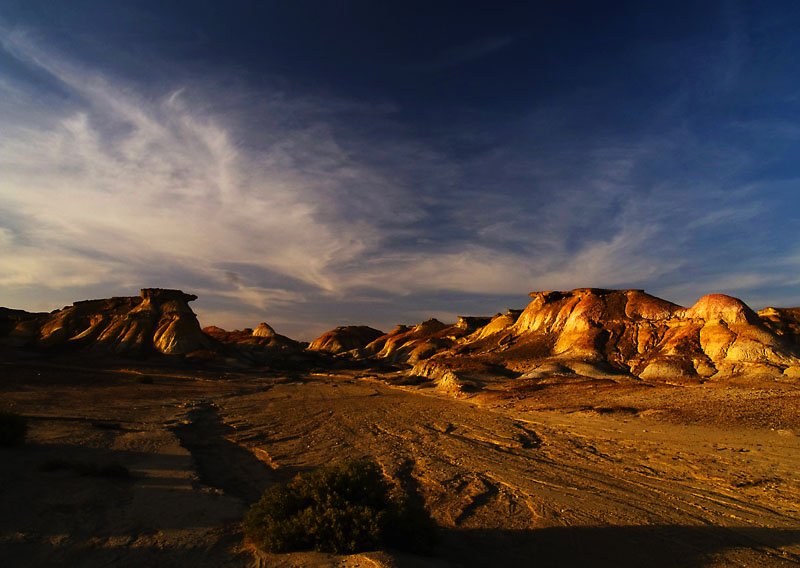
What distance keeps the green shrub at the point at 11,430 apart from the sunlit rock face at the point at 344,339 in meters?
111

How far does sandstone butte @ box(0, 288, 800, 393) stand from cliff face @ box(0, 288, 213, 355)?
0.18 m

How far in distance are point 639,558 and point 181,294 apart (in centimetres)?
8693

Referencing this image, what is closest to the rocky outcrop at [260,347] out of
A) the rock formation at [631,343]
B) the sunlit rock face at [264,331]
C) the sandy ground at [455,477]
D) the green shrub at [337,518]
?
the sunlit rock face at [264,331]

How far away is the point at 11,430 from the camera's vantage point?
37.3 ft

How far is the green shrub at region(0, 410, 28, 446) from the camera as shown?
11219 millimetres

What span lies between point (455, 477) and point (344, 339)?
391ft

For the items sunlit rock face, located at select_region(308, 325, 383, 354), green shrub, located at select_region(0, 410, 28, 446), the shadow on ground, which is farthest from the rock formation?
sunlit rock face, located at select_region(308, 325, 383, 354)

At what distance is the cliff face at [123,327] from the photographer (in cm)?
6700

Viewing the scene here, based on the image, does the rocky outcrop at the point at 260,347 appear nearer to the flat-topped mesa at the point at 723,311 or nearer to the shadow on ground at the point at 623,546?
the flat-topped mesa at the point at 723,311

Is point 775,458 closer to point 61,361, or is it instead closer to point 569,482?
point 569,482

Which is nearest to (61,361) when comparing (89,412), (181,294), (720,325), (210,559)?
(181,294)

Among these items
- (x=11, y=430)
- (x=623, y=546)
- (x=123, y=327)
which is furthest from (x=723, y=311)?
(x=123, y=327)

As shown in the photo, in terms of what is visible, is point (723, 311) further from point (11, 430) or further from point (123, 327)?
point (123, 327)

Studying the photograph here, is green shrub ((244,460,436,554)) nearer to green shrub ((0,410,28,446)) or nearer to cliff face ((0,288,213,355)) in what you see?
green shrub ((0,410,28,446))
